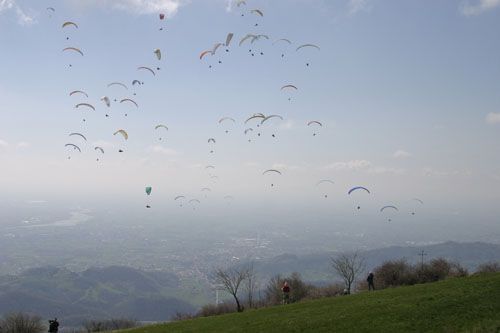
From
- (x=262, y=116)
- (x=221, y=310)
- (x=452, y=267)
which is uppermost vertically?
(x=262, y=116)

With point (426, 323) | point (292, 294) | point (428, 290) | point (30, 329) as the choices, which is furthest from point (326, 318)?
point (30, 329)

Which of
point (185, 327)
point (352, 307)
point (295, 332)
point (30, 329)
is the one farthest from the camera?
point (30, 329)

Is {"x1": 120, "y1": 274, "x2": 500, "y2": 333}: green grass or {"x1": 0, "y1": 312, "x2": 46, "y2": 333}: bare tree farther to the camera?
{"x1": 0, "y1": 312, "x2": 46, "y2": 333}: bare tree

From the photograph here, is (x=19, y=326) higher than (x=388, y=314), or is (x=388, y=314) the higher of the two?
(x=388, y=314)

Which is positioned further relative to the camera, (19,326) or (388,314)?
(19,326)

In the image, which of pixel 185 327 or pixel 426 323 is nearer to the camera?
pixel 426 323

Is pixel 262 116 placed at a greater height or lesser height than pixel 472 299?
greater

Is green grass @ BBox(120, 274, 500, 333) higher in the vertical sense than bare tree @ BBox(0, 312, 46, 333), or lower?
higher

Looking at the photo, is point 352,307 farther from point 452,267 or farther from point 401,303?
point 452,267
